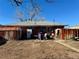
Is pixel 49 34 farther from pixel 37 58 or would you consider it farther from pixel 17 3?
pixel 17 3

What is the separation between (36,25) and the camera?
42531mm

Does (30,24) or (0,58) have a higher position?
(30,24)

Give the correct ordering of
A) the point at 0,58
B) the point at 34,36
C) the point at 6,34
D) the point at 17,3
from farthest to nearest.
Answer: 1. the point at 34,36
2. the point at 6,34
3. the point at 0,58
4. the point at 17,3

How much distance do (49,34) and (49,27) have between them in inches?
104

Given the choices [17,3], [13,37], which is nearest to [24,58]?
[17,3]

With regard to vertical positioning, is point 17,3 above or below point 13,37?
above

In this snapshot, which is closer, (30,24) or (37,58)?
(37,58)

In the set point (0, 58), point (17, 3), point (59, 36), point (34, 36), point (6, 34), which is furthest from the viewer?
point (34, 36)

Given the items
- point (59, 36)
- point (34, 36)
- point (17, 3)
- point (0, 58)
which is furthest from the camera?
point (34, 36)

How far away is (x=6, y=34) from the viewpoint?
36.2 m

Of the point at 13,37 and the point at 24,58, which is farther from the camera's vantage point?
the point at 13,37

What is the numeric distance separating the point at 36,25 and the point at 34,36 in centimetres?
232

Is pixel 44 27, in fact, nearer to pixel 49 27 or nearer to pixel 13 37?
pixel 49 27

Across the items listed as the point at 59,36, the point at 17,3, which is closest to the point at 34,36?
the point at 59,36
